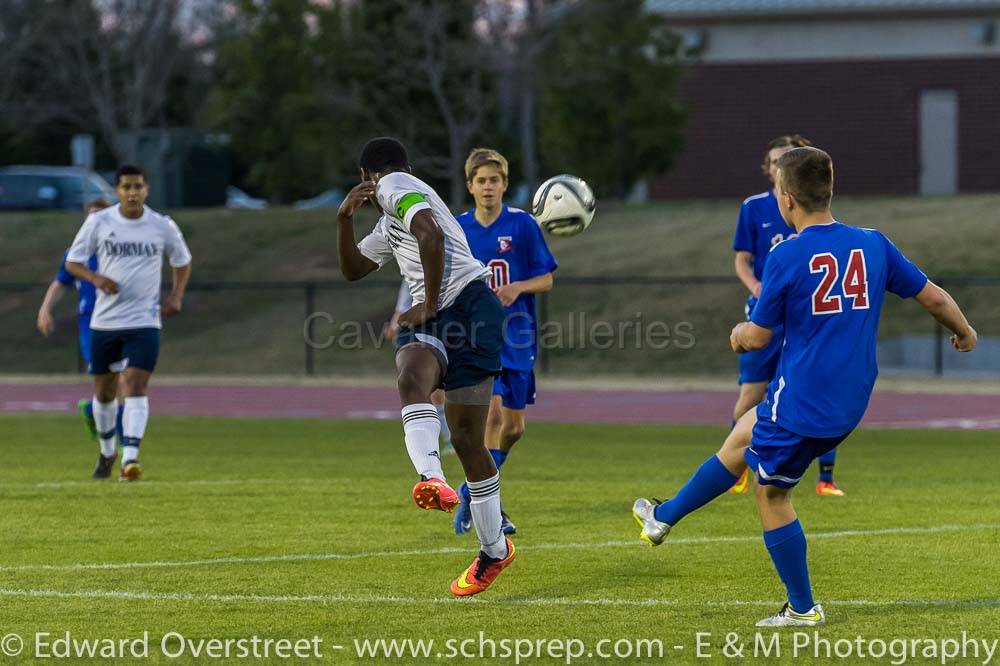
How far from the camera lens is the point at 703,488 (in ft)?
23.6

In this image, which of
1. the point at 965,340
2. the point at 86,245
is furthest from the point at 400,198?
the point at 86,245

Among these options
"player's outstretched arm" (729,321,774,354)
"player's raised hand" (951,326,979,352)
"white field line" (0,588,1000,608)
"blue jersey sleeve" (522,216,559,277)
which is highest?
"player's outstretched arm" (729,321,774,354)

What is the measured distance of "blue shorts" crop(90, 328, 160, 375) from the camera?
40.8 feet

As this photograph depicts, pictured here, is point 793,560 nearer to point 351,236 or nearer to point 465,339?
point 465,339

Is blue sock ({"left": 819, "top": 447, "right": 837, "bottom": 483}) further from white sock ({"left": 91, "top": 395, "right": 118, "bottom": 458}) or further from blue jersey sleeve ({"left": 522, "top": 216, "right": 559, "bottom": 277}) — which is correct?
white sock ({"left": 91, "top": 395, "right": 118, "bottom": 458})

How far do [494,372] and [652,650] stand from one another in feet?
6.09

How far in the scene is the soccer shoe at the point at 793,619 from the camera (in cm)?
670

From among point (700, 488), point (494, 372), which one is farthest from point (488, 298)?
point (700, 488)

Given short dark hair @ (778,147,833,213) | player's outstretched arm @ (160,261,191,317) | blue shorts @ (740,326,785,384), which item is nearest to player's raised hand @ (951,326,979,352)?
short dark hair @ (778,147,833,213)

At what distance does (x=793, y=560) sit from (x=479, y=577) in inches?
61.6

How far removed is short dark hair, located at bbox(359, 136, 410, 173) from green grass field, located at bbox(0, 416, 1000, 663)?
6.64ft

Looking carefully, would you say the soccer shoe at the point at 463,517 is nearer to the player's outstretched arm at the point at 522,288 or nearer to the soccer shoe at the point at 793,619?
the player's outstretched arm at the point at 522,288

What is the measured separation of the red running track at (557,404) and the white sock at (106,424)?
22.6ft

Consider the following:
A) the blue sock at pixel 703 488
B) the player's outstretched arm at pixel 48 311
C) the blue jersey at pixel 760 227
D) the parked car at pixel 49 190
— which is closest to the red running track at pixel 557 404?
the player's outstretched arm at pixel 48 311
